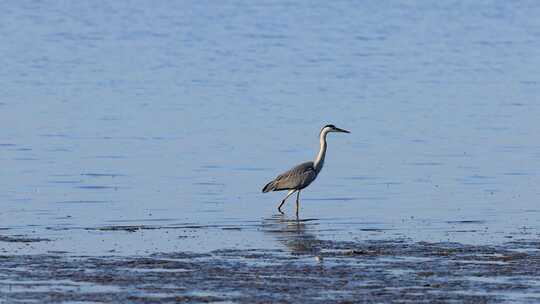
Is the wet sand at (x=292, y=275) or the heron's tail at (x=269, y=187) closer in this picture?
the wet sand at (x=292, y=275)

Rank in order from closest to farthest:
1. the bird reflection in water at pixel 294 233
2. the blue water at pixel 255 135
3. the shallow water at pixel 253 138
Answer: the bird reflection in water at pixel 294 233 < the shallow water at pixel 253 138 < the blue water at pixel 255 135

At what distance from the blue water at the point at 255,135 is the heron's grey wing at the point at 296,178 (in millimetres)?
419

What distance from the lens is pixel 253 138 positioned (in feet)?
94.6

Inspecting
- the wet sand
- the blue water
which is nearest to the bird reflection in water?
the wet sand

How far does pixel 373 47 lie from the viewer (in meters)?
54.9

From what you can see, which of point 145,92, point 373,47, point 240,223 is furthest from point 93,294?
point 373,47

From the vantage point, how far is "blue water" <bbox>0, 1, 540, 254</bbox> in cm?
1953

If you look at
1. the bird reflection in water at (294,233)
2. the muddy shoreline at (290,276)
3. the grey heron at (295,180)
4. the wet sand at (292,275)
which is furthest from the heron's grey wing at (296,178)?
the muddy shoreline at (290,276)

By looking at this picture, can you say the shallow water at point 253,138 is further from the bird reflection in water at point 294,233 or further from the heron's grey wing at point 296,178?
the heron's grey wing at point 296,178

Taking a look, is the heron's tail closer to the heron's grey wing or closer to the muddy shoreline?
the heron's grey wing

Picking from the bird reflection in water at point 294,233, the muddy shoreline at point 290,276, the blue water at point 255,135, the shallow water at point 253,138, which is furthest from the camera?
the blue water at point 255,135

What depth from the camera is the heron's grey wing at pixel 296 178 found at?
21547 millimetres

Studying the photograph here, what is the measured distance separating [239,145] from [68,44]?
28402 millimetres

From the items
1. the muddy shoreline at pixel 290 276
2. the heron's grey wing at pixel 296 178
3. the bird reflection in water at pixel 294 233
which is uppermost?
the heron's grey wing at pixel 296 178
